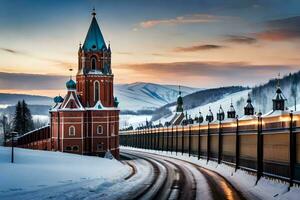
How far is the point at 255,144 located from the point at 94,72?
61486 millimetres

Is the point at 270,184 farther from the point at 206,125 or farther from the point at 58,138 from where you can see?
the point at 58,138

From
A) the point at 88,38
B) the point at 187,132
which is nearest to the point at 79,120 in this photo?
the point at 88,38

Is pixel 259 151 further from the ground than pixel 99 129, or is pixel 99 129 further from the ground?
pixel 259 151

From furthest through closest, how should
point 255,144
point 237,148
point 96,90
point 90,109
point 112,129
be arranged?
point 112,129 < point 96,90 < point 90,109 < point 237,148 < point 255,144

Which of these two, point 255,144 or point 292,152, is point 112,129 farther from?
point 292,152

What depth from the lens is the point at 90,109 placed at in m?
95.1

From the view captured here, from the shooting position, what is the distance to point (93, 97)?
96.1 meters

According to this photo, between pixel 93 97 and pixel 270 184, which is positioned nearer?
pixel 270 184

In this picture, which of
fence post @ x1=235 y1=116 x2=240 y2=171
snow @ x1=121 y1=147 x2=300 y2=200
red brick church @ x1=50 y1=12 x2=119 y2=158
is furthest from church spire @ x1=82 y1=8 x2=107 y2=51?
fence post @ x1=235 y1=116 x2=240 y2=171

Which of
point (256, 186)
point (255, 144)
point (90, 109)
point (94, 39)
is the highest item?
point (94, 39)

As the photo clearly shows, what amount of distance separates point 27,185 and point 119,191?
6.08 metres

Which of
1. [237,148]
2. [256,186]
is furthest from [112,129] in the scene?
[256,186]

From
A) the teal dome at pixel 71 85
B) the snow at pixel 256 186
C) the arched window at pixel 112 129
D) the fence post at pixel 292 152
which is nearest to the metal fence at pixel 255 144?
the fence post at pixel 292 152

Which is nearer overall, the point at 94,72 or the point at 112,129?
the point at 94,72
